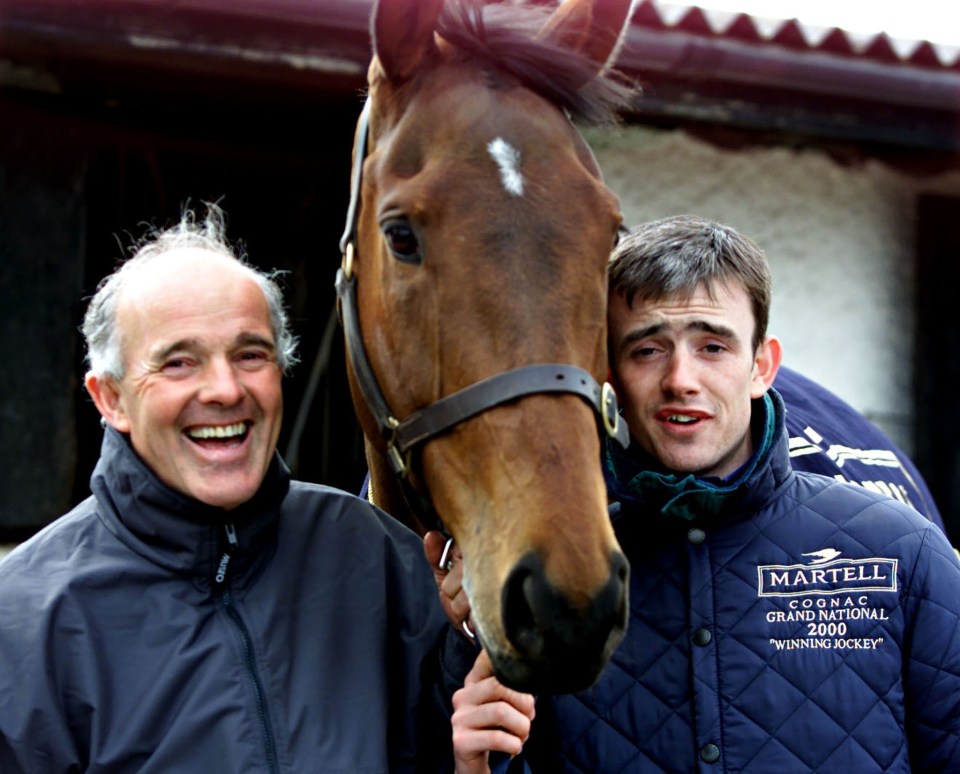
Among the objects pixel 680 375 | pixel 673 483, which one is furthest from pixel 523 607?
pixel 680 375

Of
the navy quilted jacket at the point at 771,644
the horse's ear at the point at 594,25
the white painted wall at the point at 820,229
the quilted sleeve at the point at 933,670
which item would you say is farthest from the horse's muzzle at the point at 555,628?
the white painted wall at the point at 820,229

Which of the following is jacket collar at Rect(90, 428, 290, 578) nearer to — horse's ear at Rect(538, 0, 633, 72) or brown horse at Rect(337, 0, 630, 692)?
brown horse at Rect(337, 0, 630, 692)

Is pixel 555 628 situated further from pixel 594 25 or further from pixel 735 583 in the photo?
pixel 594 25

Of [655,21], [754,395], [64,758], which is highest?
[655,21]

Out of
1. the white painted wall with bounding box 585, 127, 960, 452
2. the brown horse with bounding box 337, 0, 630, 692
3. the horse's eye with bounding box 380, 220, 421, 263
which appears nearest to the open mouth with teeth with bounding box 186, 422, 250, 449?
A: the brown horse with bounding box 337, 0, 630, 692

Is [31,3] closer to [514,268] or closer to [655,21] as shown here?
[655,21]

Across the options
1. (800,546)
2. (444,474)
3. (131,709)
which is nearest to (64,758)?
(131,709)

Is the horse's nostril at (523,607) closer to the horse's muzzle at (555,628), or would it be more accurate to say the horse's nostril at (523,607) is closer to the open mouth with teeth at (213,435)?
the horse's muzzle at (555,628)

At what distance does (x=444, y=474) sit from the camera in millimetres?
1688

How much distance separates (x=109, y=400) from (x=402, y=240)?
654 mm

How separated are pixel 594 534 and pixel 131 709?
766 mm

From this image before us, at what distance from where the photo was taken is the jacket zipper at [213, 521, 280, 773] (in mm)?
1706

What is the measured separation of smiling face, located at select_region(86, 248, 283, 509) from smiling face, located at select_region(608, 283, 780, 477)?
0.65 meters

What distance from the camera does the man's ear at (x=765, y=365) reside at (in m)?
2.04
